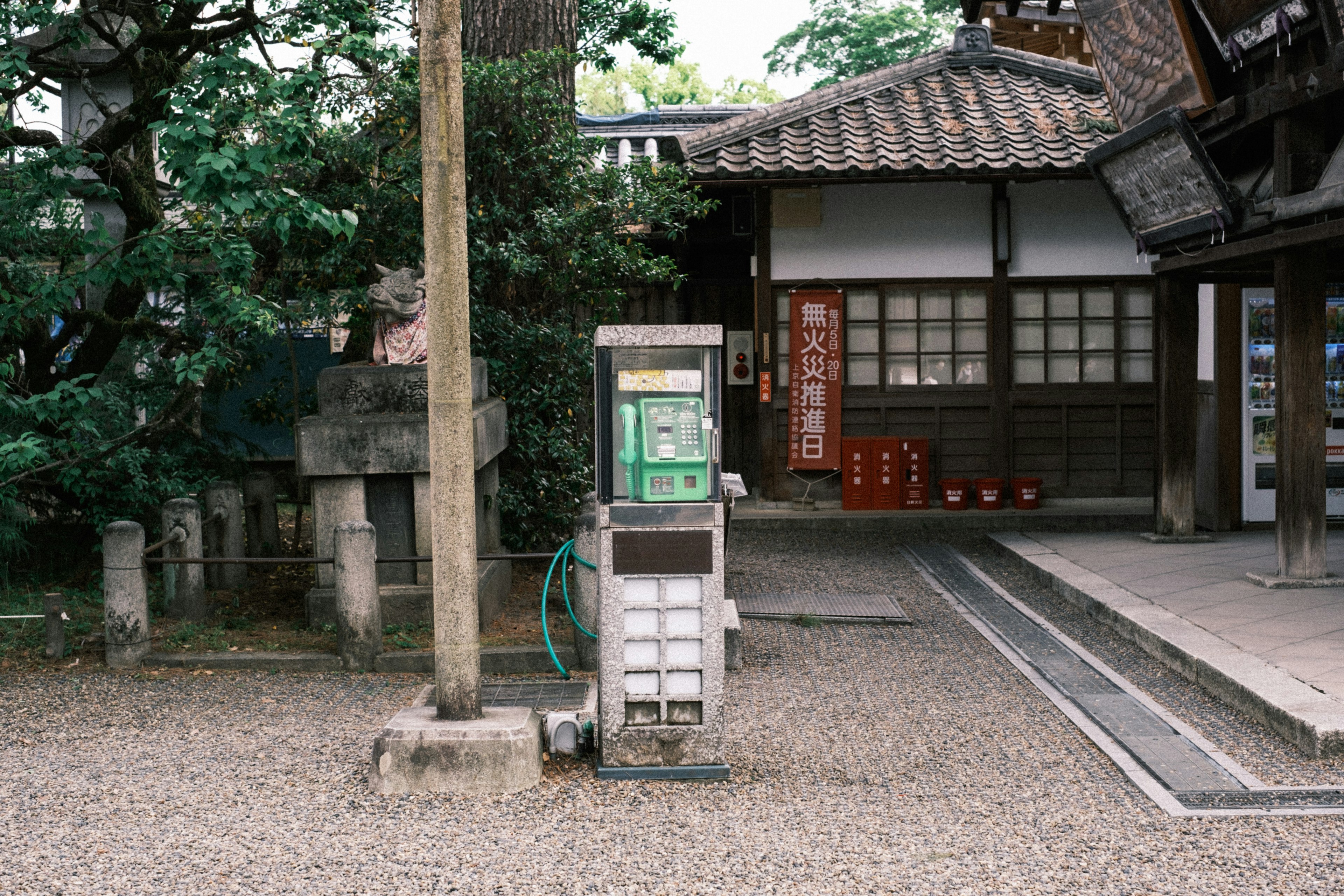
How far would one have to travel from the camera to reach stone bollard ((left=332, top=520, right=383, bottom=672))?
22.9ft

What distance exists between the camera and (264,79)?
22.7ft

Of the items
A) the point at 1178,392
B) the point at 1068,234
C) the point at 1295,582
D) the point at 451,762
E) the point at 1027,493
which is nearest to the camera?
the point at 451,762

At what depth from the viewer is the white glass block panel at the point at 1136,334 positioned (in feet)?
44.2

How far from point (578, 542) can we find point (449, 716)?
190cm

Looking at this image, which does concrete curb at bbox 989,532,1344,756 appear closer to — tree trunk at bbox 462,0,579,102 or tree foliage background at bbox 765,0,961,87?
tree trunk at bbox 462,0,579,102

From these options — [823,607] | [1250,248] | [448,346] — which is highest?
[1250,248]

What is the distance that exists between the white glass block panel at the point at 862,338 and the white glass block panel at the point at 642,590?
8.84 m

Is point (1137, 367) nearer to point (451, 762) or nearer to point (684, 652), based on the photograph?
point (684, 652)

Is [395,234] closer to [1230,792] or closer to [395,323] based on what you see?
[395,323]

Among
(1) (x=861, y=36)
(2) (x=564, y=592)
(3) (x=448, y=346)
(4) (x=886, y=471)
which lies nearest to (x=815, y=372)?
(4) (x=886, y=471)

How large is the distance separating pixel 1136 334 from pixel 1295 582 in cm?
579

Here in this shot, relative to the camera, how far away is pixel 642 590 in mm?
5090

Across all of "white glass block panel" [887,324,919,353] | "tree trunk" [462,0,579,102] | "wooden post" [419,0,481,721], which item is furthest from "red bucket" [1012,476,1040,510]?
"wooden post" [419,0,481,721]

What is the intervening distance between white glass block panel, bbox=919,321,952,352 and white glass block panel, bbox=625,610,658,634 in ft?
29.8
